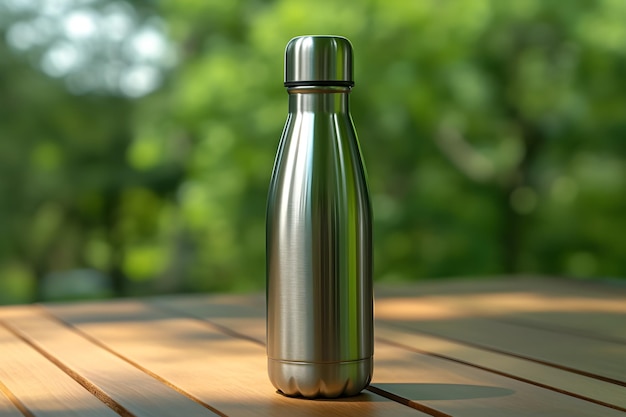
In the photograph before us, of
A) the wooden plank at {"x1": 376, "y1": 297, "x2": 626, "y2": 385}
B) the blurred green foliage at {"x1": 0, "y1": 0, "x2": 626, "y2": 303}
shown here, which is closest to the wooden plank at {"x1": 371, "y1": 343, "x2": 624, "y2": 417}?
the wooden plank at {"x1": 376, "y1": 297, "x2": 626, "y2": 385}

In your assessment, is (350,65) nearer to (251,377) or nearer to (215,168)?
(251,377)

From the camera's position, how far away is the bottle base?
82cm

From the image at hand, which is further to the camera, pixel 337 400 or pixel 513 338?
pixel 513 338

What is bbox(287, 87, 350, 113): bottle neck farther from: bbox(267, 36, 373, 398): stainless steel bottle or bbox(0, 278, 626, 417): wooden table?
bbox(0, 278, 626, 417): wooden table

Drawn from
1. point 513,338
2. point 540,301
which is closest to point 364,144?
point 540,301

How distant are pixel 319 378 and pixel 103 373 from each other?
9.9 inches

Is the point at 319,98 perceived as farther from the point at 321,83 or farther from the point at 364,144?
the point at 364,144

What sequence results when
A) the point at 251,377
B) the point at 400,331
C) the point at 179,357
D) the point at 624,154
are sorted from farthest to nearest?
the point at 624,154
the point at 400,331
the point at 179,357
the point at 251,377

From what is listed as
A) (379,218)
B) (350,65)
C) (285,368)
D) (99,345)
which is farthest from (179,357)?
(379,218)

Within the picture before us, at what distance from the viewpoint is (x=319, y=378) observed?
821 millimetres

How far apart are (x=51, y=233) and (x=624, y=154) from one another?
3.97 metres

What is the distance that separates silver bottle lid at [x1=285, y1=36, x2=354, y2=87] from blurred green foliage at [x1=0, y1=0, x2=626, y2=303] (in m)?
5.62

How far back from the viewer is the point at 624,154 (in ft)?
20.9

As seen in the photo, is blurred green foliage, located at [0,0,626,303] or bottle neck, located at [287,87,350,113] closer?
bottle neck, located at [287,87,350,113]
